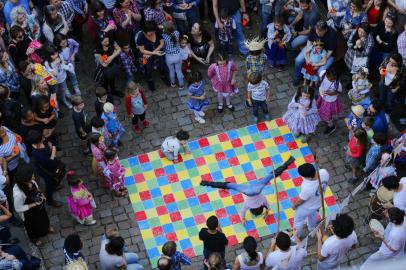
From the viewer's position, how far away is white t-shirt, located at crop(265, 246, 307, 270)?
905 centimetres

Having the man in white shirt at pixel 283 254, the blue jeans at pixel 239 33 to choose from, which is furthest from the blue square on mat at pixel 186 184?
the blue jeans at pixel 239 33

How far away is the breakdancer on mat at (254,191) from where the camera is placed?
10359 mm

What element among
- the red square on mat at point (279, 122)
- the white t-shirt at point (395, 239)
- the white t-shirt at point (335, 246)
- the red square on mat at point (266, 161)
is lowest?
the white t-shirt at point (395, 239)

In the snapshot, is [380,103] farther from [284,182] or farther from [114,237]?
[114,237]

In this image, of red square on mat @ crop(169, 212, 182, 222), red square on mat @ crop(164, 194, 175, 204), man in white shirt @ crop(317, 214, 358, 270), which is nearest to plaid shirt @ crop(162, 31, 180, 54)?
red square on mat @ crop(164, 194, 175, 204)

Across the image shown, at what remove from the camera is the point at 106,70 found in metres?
12.7

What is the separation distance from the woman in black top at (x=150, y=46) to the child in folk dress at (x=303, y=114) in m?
2.69

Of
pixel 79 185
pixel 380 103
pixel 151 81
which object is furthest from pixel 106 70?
pixel 380 103

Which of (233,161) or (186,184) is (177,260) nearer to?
(186,184)

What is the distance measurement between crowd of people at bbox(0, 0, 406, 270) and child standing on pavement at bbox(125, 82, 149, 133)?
0.03 m

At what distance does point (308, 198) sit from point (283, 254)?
4.13 feet

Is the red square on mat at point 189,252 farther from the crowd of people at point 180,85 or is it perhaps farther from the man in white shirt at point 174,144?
the man in white shirt at point 174,144

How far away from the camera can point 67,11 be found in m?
13.3

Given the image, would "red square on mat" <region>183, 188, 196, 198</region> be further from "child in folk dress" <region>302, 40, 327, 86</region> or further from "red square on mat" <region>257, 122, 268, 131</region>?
"child in folk dress" <region>302, 40, 327, 86</region>
